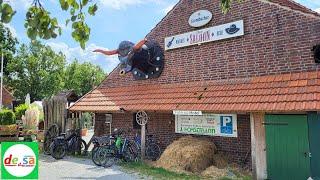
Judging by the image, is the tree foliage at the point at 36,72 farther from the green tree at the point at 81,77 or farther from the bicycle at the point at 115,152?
the bicycle at the point at 115,152

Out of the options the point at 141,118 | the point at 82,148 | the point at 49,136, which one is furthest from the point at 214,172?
the point at 49,136

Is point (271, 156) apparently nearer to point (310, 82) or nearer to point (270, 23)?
point (310, 82)

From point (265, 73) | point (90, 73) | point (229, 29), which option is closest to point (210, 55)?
point (229, 29)

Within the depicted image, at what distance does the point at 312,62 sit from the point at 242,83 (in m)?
2.34

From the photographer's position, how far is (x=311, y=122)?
10.8 metres

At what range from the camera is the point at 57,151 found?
16438 millimetres

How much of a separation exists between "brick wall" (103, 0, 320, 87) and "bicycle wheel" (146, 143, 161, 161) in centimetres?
266

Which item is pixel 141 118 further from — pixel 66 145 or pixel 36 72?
pixel 36 72

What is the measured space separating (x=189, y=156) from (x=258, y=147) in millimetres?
2251

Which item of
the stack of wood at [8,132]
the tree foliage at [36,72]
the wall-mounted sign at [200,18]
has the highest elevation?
the tree foliage at [36,72]

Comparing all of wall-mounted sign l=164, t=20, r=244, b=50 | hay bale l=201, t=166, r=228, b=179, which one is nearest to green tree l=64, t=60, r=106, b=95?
wall-mounted sign l=164, t=20, r=244, b=50

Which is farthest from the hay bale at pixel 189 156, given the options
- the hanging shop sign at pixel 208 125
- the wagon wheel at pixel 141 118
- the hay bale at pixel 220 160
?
the wagon wheel at pixel 141 118

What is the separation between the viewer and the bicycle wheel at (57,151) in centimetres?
1631

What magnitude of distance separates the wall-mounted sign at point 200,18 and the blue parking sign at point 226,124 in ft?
12.0
